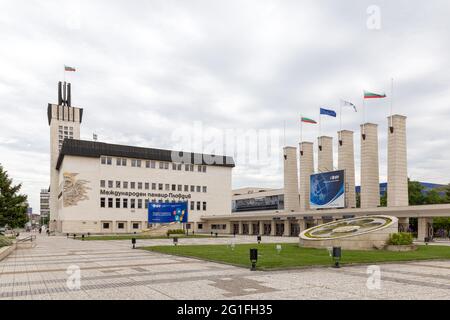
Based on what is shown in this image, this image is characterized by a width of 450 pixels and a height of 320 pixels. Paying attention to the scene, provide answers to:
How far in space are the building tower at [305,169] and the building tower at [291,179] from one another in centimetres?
245

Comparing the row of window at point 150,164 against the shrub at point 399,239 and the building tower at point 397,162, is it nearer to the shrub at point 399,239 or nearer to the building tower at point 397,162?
the building tower at point 397,162

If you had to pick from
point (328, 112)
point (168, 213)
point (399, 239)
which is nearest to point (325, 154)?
point (328, 112)

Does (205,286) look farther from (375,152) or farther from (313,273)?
(375,152)

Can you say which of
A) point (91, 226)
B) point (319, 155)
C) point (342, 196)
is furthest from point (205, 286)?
point (91, 226)

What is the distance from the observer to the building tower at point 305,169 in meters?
75.5

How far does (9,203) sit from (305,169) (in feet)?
167

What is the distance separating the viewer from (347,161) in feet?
218

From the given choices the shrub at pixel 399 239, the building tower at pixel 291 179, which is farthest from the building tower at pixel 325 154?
the shrub at pixel 399 239

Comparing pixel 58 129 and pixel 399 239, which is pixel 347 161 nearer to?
pixel 399 239

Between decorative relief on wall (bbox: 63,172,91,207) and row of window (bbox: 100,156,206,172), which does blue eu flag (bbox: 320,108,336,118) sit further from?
decorative relief on wall (bbox: 63,172,91,207)

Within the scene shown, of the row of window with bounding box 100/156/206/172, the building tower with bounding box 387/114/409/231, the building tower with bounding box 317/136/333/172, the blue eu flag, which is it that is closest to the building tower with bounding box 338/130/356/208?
the blue eu flag

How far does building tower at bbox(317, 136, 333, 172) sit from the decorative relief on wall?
49177mm
